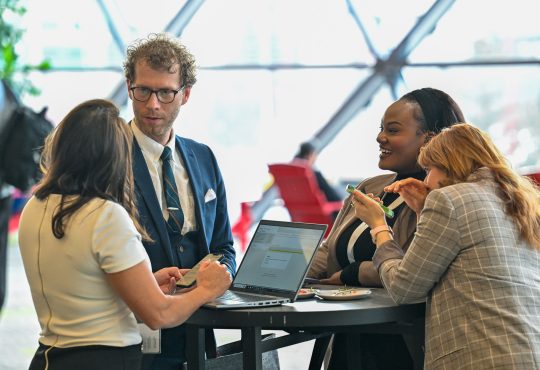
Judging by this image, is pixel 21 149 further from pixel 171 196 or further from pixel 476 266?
pixel 476 266

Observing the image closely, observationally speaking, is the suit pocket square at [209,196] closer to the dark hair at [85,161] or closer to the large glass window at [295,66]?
the dark hair at [85,161]

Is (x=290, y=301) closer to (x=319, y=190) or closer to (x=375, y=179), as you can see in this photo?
(x=375, y=179)

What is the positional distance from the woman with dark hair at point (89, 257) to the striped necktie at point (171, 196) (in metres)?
0.61

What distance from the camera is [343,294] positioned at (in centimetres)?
302

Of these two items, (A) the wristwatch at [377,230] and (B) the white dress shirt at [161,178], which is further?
(B) the white dress shirt at [161,178]

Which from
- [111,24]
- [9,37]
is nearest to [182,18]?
[111,24]

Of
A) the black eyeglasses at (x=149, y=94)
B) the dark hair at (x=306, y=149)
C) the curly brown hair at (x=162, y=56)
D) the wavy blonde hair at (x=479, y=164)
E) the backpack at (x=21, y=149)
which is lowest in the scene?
the wavy blonde hair at (x=479, y=164)

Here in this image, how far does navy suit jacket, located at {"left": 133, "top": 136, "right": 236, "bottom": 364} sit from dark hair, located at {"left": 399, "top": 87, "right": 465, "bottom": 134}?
A: 2.29 feet

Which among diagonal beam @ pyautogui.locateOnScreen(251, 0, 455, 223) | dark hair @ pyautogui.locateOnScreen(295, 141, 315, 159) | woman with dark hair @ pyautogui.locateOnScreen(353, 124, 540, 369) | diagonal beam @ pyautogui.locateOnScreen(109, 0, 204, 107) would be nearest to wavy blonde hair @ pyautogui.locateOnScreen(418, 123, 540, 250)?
woman with dark hair @ pyautogui.locateOnScreen(353, 124, 540, 369)

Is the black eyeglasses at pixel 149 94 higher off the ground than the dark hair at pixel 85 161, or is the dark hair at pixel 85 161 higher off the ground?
the black eyeglasses at pixel 149 94

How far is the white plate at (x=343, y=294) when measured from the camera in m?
3.00

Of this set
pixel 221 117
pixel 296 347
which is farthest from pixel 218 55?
pixel 296 347

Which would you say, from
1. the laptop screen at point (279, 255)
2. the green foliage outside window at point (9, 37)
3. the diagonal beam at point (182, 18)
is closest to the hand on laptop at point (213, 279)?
the laptop screen at point (279, 255)

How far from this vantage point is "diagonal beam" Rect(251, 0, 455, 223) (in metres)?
9.57
